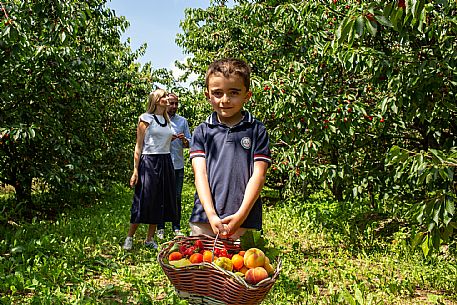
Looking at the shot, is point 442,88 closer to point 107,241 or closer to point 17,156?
point 107,241

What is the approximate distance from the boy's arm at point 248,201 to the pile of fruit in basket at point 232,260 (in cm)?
13

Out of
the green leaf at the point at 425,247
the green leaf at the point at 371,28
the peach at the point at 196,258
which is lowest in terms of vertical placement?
the green leaf at the point at 425,247

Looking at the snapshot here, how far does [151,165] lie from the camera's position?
5102 millimetres

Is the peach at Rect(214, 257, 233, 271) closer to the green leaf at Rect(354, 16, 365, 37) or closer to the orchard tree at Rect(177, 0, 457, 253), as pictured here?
the orchard tree at Rect(177, 0, 457, 253)

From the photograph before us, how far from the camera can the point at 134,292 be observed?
148 inches

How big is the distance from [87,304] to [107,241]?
94.4 inches

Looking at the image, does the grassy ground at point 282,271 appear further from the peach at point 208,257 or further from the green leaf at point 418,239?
the peach at point 208,257

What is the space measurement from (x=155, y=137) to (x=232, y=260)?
3.18 meters

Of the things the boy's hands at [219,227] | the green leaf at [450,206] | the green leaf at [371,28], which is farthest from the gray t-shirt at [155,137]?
the green leaf at [450,206]

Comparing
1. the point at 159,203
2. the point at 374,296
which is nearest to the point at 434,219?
the point at 374,296

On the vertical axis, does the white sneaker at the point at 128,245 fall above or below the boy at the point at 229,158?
below

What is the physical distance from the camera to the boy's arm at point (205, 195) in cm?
230

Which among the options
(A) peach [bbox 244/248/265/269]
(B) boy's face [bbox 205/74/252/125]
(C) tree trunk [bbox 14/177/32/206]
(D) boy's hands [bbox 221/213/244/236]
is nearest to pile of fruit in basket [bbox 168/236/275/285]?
(A) peach [bbox 244/248/265/269]

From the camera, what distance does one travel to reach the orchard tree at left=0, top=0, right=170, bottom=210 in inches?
173
